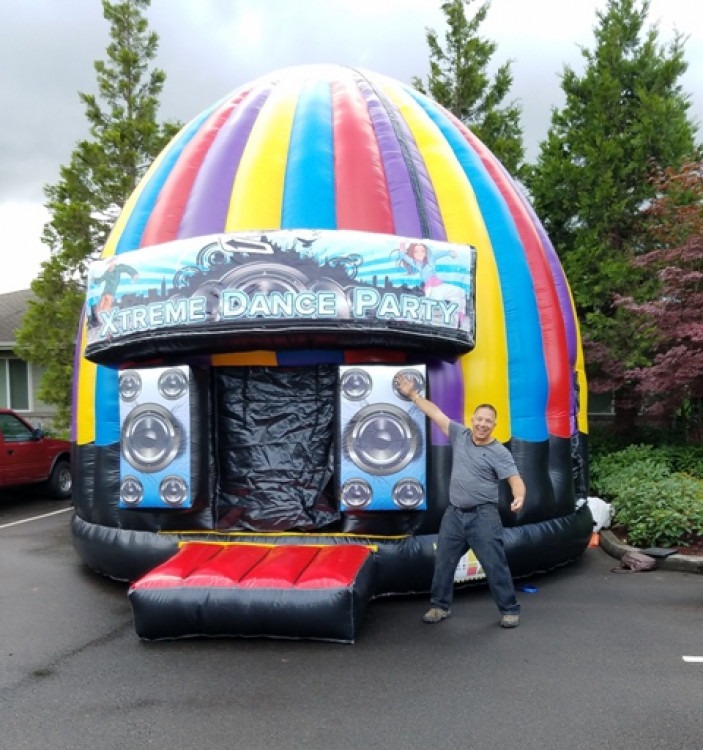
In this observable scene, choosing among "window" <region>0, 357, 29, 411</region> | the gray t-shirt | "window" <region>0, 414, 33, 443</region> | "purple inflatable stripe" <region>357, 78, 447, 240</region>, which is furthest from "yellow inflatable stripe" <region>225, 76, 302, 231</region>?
"window" <region>0, 357, 29, 411</region>

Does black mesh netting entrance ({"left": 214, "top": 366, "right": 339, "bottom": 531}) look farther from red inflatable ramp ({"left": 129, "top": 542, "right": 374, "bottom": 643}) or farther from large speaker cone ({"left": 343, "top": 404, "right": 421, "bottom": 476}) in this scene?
red inflatable ramp ({"left": 129, "top": 542, "right": 374, "bottom": 643})

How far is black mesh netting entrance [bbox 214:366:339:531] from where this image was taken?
21.2 feet

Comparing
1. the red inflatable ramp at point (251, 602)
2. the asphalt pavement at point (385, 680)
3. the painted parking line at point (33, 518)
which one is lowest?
the asphalt pavement at point (385, 680)

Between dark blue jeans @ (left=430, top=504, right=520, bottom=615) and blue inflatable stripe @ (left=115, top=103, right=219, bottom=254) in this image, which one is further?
blue inflatable stripe @ (left=115, top=103, right=219, bottom=254)

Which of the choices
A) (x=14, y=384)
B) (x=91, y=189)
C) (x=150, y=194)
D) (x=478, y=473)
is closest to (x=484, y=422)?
(x=478, y=473)

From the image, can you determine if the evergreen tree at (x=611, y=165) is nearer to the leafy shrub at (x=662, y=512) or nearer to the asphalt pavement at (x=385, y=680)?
the leafy shrub at (x=662, y=512)

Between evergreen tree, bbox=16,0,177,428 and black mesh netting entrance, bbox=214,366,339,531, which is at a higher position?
evergreen tree, bbox=16,0,177,428

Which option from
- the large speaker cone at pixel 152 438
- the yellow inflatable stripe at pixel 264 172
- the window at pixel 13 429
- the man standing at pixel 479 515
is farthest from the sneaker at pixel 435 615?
the window at pixel 13 429

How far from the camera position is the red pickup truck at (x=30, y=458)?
1047 cm

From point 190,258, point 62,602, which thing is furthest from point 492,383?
point 62,602

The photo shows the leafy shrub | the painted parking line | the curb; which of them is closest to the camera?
the curb

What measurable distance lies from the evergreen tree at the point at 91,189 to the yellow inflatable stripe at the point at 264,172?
26.9 feet

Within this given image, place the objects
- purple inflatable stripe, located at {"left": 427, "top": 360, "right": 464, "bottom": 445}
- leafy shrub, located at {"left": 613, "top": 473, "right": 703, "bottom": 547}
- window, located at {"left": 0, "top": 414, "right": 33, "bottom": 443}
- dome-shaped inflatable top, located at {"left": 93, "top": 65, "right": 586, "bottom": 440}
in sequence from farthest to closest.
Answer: window, located at {"left": 0, "top": 414, "right": 33, "bottom": 443} → leafy shrub, located at {"left": 613, "top": 473, "right": 703, "bottom": 547} → dome-shaped inflatable top, located at {"left": 93, "top": 65, "right": 586, "bottom": 440} → purple inflatable stripe, located at {"left": 427, "top": 360, "right": 464, "bottom": 445}

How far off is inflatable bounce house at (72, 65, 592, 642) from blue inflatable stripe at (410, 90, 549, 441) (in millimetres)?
19
